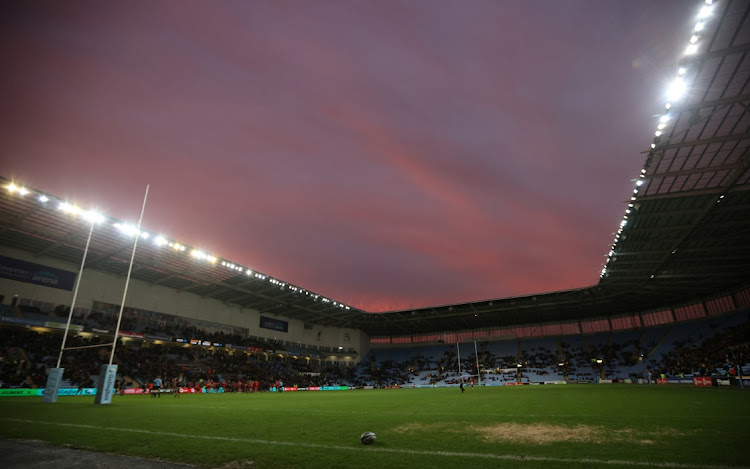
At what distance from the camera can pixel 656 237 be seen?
3272 cm

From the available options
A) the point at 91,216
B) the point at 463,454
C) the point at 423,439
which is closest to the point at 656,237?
the point at 423,439

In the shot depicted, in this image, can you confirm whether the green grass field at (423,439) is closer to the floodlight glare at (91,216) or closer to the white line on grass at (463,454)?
the white line on grass at (463,454)

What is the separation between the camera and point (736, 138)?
19.2 meters

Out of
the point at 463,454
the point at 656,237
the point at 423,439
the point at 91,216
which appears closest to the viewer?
the point at 463,454

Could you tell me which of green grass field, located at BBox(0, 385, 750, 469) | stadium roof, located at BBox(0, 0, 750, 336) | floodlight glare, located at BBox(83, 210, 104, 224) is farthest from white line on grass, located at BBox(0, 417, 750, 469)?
floodlight glare, located at BBox(83, 210, 104, 224)

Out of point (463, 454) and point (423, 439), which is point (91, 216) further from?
point (463, 454)

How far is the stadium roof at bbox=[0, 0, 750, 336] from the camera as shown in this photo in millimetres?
17000

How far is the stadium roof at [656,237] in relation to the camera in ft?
55.8

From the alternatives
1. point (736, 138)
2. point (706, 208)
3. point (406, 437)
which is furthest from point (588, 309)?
point (406, 437)

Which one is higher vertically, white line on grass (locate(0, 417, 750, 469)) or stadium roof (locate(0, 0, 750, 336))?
stadium roof (locate(0, 0, 750, 336))

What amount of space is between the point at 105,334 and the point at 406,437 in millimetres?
43459

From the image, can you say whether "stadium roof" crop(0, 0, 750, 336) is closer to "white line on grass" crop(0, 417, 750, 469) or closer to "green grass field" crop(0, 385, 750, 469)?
"green grass field" crop(0, 385, 750, 469)

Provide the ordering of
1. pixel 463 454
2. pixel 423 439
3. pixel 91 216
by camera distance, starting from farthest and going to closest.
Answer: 1. pixel 91 216
2. pixel 423 439
3. pixel 463 454

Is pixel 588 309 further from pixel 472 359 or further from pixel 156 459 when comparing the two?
pixel 156 459
